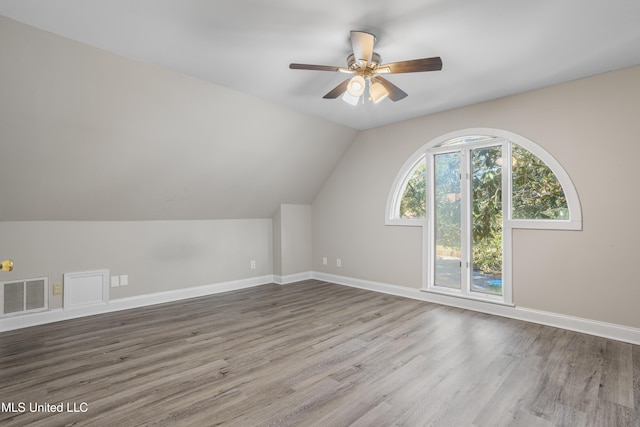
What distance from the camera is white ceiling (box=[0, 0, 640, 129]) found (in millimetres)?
2148

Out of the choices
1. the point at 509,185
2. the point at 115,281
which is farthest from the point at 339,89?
the point at 115,281

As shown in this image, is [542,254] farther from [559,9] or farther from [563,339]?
[559,9]

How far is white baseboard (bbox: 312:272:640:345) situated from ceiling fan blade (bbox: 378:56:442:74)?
2.84 m

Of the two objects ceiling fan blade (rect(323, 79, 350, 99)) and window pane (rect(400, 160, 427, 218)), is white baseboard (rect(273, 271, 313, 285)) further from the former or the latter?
ceiling fan blade (rect(323, 79, 350, 99))

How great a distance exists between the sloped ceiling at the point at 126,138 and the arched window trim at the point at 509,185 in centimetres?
119

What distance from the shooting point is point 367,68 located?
262cm

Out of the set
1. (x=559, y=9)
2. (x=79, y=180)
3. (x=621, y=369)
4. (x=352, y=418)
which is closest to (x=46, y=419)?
(x=352, y=418)

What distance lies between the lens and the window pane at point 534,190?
11.5 ft

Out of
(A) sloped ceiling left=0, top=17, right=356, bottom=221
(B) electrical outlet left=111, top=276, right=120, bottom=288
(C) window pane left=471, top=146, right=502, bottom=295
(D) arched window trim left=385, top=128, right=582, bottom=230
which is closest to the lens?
(A) sloped ceiling left=0, top=17, right=356, bottom=221

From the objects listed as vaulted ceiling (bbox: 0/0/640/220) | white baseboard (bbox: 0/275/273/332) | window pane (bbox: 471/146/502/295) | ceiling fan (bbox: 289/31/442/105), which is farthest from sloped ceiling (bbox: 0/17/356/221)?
window pane (bbox: 471/146/502/295)

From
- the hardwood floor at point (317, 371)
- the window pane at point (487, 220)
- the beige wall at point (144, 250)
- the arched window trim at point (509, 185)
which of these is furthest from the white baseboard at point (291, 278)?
the window pane at point (487, 220)

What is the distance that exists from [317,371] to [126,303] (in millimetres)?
2907

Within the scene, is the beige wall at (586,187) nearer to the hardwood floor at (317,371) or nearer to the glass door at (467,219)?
the glass door at (467,219)

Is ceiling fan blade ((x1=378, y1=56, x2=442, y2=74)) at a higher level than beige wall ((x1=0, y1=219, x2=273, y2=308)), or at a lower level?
higher
